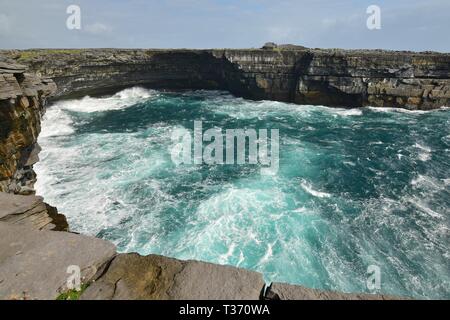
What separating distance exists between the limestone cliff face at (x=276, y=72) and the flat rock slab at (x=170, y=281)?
2051 inches

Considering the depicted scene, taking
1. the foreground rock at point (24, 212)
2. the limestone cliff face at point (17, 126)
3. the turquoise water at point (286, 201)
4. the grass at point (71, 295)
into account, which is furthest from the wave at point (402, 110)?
the grass at point (71, 295)

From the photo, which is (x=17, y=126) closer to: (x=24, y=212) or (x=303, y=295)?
(x=24, y=212)

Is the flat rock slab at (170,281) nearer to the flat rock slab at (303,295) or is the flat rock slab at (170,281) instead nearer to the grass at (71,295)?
the grass at (71,295)

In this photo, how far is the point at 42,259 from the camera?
623cm

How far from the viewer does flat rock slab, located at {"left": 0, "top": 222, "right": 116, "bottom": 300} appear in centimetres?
551

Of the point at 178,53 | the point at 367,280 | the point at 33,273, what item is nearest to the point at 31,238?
the point at 33,273

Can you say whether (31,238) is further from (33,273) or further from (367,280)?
(367,280)

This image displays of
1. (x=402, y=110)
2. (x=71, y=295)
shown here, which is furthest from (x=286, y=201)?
(x=402, y=110)

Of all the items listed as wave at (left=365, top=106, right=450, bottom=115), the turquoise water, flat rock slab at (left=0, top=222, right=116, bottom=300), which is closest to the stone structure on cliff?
flat rock slab at (left=0, top=222, right=116, bottom=300)

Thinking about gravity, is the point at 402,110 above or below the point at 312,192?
above

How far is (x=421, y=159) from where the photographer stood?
30.6 metres

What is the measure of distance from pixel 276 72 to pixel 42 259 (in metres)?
55.9

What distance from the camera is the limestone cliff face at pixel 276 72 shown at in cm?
5016

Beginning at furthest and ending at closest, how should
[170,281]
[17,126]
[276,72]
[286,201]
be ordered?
[276,72] < [286,201] < [17,126] < [170,281]
